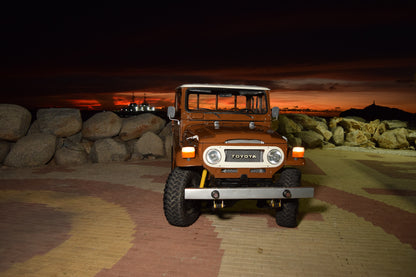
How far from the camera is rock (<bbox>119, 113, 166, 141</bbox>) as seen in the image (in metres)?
12.3

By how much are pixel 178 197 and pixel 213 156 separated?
785 millimetres

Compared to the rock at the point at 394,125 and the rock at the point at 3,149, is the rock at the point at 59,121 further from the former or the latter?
the rock at the point at 394,125

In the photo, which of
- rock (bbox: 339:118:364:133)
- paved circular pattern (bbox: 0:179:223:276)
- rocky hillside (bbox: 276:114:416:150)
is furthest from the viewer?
rock (bbox: 339:118:364:133)

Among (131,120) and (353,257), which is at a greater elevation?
(131,120)

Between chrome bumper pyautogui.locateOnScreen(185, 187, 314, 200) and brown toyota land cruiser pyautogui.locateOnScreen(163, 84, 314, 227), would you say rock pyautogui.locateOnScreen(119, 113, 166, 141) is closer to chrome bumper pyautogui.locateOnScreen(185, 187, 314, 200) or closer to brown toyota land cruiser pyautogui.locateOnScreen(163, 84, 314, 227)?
brown toyota land cruiser pyautogui.locateOnScreen(163, 84, 314, 227)

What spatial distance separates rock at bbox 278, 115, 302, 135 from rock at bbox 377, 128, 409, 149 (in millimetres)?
5033

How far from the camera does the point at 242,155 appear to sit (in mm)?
4625

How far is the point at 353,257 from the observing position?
408 centimetres

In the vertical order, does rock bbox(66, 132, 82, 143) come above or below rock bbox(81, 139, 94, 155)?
above

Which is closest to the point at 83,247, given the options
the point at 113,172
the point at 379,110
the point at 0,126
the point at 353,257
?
the point at 353,257

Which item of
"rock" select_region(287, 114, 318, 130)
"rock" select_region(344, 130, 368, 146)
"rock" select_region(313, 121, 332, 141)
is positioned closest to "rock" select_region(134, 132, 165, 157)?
"rock" select_region(287, 114, 318, 130)

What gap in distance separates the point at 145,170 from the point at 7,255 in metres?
6.08

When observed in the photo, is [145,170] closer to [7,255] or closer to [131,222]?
[131,222]

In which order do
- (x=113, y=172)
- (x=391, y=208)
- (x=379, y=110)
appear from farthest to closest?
1. (x=379, y=110)
2. (x=113, y=172)
3. (x=391, y=208)
